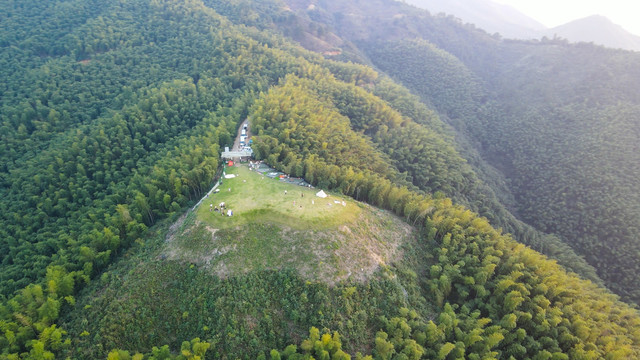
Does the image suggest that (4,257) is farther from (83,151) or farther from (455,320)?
(455,320)

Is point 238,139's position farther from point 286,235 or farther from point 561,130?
point 561,130

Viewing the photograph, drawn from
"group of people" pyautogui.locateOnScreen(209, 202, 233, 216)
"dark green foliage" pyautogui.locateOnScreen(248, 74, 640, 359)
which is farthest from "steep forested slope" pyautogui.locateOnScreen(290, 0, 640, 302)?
"group of people" pyautogui.locateOnScreen(209, 202, 233, 216)

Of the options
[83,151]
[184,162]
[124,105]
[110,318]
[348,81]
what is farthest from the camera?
[348,81]

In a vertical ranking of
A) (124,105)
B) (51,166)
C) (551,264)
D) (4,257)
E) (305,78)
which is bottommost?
(4,257)

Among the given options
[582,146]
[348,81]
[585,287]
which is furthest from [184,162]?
[582,146]

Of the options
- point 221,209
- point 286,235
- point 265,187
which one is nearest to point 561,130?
point 265,187

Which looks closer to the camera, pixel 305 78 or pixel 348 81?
pixel 305 78
